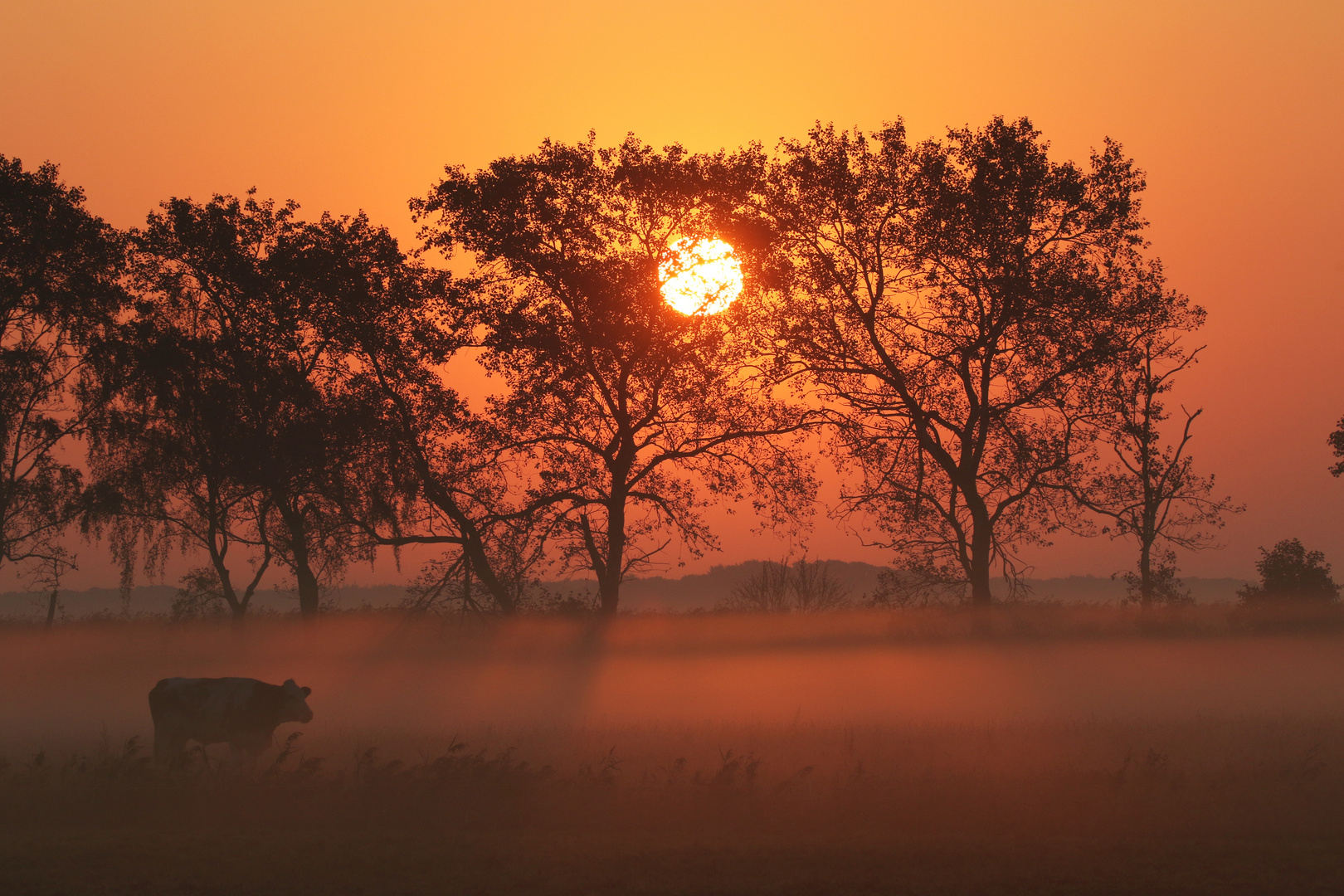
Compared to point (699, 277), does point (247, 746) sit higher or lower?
lower

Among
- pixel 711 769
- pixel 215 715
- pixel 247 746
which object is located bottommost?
pixel 711 769

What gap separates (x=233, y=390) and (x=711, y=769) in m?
20.8

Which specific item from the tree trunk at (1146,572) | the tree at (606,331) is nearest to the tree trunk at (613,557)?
the tree at (606,331)

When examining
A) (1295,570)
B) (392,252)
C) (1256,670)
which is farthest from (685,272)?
(1295,570)

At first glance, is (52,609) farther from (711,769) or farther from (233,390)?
(711,769)

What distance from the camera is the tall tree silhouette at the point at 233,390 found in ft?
94.1

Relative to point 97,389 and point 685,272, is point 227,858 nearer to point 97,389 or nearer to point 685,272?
point 685,272

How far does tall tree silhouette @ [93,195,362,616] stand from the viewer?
28688 mm

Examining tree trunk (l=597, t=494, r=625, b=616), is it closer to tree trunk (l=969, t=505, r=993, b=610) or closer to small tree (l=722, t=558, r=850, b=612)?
tree trunk (l=969, t=505, r=993, b=610)

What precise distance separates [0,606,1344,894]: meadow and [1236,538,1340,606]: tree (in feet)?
13.4

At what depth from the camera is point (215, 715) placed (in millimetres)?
16266

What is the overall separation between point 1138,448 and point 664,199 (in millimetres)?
19731

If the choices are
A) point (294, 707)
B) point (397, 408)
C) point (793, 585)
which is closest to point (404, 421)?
point (397, 408)

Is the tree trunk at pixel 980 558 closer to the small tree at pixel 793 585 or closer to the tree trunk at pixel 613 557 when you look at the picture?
the tree trunk at pixel 613 557
